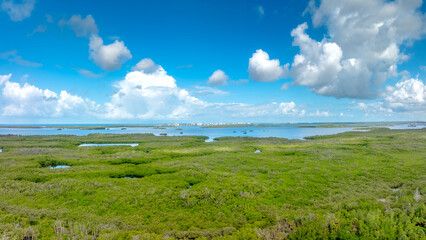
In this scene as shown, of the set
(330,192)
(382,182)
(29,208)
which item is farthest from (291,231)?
(29,208)

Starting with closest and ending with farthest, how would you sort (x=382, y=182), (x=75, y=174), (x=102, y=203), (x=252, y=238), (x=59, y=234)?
(x=252, y=238)
(x=59, y=234)
(x=102, y=203)
(x=382, y=182)
(x=75, y=174)

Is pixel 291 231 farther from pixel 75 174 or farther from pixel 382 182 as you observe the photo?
pixel 75 174

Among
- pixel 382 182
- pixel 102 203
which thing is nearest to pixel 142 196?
pixel 102 203

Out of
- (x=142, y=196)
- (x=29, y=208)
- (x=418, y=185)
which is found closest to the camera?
(x=29, y=208)

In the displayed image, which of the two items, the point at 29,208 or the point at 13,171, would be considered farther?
the point at 13,171

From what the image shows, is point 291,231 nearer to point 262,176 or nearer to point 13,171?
point 262,176

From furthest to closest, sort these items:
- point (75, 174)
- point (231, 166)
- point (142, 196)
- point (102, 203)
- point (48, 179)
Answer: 1. point (231, 166)
2. point (75, 174)
3. point (48, 179)
4. point (142, 196)
5. point (102, 203)
